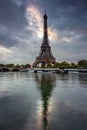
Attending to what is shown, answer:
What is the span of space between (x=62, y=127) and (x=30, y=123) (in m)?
1.78

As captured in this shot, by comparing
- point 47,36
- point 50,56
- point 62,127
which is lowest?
point 62,127

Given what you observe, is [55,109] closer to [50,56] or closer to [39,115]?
[39,115]

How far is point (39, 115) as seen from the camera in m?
13.1

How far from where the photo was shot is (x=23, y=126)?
10703 mm

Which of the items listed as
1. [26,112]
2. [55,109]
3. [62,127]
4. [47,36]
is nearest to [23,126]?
[62,127]

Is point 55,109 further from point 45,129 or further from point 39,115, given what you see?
point 45,129

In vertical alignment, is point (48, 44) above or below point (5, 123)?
above

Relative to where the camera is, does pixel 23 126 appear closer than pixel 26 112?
Yes

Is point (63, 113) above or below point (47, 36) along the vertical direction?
below

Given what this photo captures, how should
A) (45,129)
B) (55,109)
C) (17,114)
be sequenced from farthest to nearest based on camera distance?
(55,109), (17,114), (45,129)

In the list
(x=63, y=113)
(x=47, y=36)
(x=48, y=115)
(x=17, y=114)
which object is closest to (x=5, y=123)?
(x=17, y=114)

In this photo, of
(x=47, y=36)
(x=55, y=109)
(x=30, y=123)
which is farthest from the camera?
(x=47, y=36)

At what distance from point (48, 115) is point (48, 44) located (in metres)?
114

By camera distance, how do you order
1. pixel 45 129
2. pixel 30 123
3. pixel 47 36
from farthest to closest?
pixel 47 36 → pixel 30 123 → pixel 45 129
